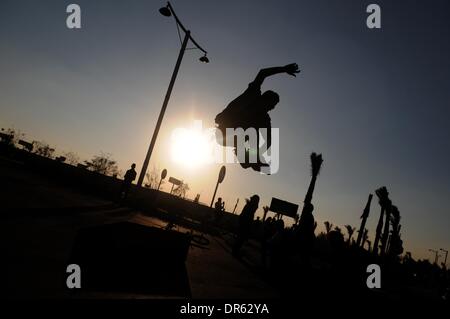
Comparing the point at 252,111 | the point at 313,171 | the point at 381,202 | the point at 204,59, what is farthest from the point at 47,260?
the point at 381,202

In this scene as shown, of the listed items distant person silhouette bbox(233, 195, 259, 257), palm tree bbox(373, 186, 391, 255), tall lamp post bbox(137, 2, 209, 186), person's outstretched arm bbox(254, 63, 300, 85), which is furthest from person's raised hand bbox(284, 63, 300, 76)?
palm tree bbox(373, 186, 391, 255)

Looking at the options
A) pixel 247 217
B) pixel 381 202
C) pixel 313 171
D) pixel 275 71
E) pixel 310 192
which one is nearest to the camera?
pixel 275 71

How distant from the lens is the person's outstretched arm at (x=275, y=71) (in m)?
3.92

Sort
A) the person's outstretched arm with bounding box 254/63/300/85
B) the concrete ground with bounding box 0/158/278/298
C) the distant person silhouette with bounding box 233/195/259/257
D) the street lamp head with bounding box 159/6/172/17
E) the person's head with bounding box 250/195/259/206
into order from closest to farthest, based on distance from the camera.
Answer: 1. the concrete ground with bounding box 0/158/278/298
2. the person's outstretched arm with bounding box 254/63/300/85
3. the distant person silhouette with bounding box 233/195/259/257
4. the person's head with bounding box 250/195/259/206
5. the street lamp head with bounding box 159/6/172/17

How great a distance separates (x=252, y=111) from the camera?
4.46 m

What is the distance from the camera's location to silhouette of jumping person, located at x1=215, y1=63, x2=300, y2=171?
4332 millimetres

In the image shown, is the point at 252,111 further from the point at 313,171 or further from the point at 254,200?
the point at 313,171

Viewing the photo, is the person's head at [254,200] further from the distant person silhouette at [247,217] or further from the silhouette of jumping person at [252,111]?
the silhouette of jumping person at [252,111]

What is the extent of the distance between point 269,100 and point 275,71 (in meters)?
0.53

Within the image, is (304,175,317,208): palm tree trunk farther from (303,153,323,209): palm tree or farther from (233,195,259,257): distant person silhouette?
(233,195,259,257): distant person silhouette

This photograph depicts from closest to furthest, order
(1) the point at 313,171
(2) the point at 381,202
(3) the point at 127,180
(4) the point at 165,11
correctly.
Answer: (4) the point at 165,11 → (3) the point at 127,180 → (1) the point at 313,171 → (2) the point at 381,202

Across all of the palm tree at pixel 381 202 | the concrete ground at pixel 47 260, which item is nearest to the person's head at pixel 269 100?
the concrete ground at pixel 47 260

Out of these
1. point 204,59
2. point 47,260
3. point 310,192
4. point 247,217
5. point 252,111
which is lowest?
point 47,260

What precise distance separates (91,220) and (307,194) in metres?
22.1
